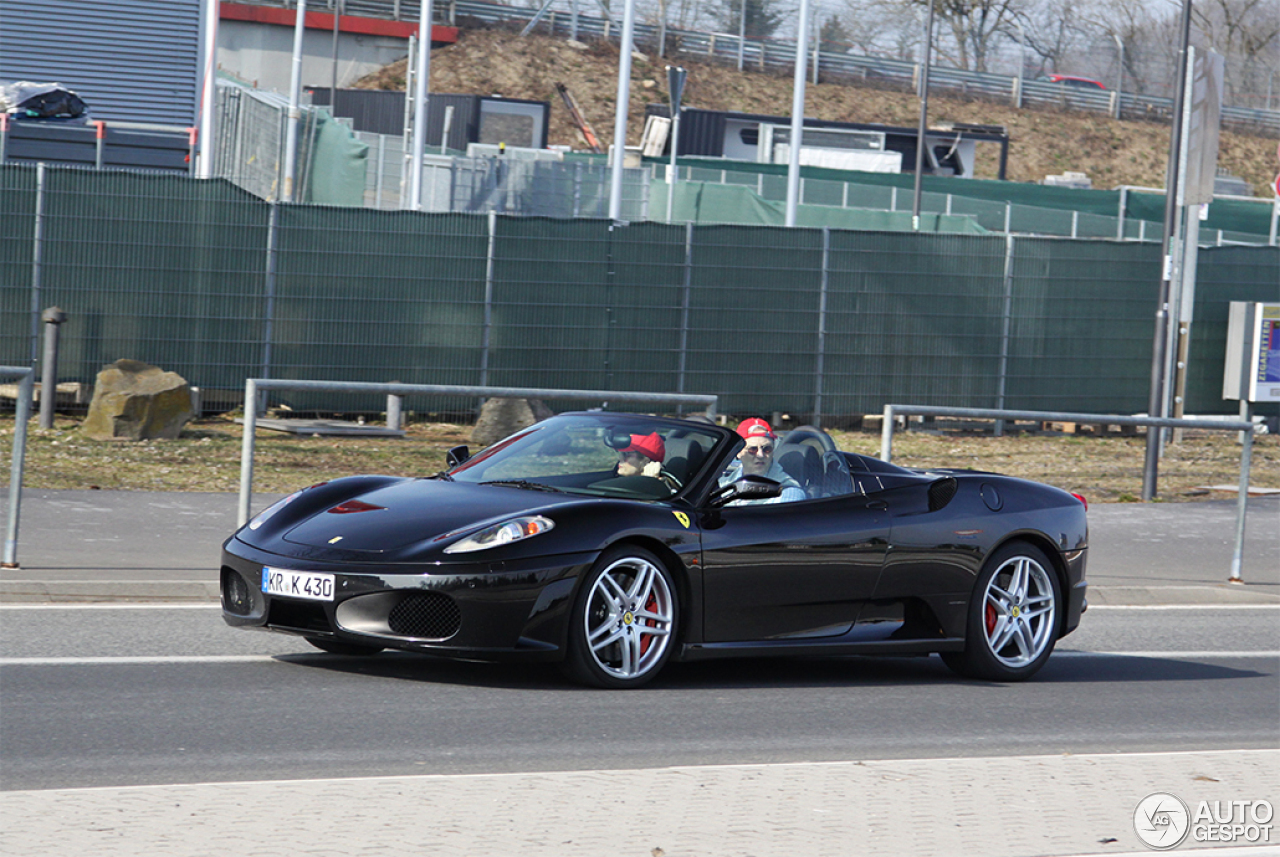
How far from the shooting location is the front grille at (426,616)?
21.9 ft

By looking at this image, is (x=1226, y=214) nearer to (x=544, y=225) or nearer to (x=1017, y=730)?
(x=544, y=225)

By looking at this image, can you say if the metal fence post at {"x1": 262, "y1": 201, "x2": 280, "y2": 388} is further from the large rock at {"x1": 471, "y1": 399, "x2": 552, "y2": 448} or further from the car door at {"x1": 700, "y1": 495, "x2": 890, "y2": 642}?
the car door at {"x1": 700, "y1": 495, "x2": 890, "y2": 642}

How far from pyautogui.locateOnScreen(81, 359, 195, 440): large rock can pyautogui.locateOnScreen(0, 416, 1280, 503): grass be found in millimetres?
217

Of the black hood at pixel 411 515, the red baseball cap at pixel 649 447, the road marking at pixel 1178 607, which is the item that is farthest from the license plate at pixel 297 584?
the road marking at pixel 1178 607

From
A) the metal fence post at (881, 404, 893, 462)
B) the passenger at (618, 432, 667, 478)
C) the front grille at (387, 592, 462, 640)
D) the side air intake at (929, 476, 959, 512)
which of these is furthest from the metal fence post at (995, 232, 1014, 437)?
the front grille at (387, 592, 462, 640)

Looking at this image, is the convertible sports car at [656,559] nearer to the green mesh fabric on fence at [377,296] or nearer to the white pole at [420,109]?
the green mesh fabric on fence at [377,296]

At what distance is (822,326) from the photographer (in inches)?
826

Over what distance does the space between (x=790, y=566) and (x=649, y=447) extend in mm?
845

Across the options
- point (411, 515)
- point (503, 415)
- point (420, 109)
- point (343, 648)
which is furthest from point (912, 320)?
point (411, 515)

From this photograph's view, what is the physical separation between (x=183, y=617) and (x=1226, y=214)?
1797 inches

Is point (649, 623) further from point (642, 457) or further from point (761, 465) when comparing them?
point (761, 465)

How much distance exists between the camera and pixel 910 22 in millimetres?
84875

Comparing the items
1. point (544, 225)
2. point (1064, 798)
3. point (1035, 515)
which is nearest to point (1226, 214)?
point (544, 225)

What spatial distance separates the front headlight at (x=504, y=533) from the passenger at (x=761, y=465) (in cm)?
122
